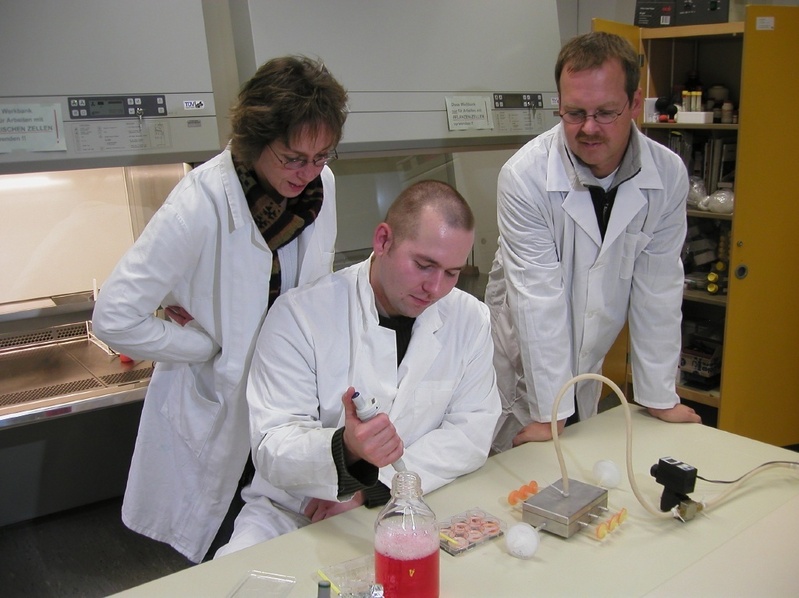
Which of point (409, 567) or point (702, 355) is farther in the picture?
point (702, 355)

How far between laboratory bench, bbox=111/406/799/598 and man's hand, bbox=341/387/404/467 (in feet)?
0.53

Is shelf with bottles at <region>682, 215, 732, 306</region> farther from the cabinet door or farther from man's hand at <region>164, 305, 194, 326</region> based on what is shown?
man's hand at <region>164, 305, 194, 326</region>

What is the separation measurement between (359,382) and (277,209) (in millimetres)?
461

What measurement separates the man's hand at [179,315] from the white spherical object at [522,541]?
91cm

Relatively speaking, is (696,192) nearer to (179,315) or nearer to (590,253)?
(590,253)

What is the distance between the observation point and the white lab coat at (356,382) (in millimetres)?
1390

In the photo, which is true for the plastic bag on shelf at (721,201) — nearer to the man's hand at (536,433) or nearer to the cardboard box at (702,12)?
the cardboard box at (702,12)

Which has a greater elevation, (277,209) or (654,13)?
(654,13)

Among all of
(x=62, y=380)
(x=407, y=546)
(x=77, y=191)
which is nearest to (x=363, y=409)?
(x=407, y=546)

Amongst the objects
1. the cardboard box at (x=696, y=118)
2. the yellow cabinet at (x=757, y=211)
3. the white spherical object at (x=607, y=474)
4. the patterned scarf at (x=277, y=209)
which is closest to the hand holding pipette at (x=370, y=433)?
the white spherical object at (x=607, y=474)

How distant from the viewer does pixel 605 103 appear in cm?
162

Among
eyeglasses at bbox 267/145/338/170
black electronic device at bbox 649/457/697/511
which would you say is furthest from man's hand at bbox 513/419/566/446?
eyeglasses at bbox 267/145/338/170

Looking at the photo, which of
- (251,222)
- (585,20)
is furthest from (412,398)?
(585,20)

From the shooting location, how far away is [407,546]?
1027 mm
